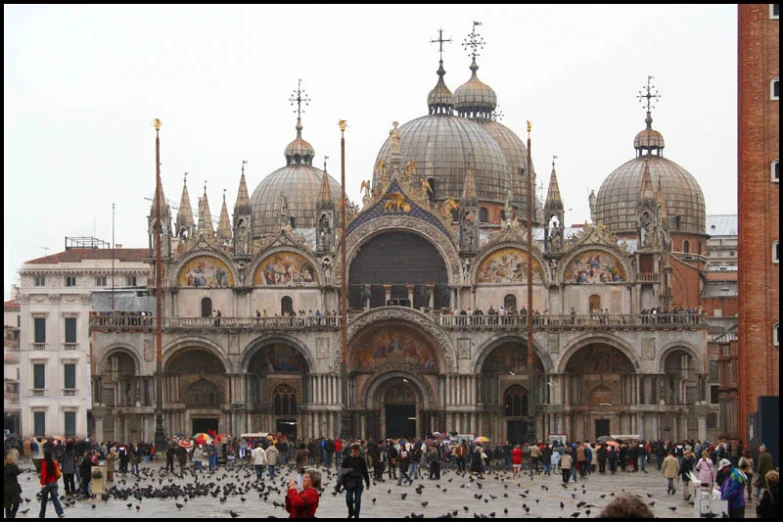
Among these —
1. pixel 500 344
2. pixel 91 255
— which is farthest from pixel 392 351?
pixel 91 255

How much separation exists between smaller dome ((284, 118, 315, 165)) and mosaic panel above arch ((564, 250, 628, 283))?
2637cm

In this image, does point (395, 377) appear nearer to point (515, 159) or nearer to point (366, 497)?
point (515, 159)

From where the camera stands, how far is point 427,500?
46.8m

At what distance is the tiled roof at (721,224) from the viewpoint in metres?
127

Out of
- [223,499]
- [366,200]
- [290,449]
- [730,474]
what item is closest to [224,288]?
[366,200]

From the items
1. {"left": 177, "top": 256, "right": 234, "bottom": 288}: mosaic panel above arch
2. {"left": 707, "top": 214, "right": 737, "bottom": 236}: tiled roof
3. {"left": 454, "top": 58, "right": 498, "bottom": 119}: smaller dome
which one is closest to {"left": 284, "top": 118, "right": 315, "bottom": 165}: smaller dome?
{"left": 454, "top": 58, "right": 498, "bottom": 119}: smaller dome

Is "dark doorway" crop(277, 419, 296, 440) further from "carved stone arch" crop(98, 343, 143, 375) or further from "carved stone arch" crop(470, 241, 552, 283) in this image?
"carved stone arch" crop(470, 241, 552, 283)

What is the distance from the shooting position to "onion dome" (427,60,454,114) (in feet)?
320

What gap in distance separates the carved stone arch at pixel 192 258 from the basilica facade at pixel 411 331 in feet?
0.29

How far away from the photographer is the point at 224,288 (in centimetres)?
8731

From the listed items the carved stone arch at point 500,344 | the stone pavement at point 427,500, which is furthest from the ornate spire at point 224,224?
the stone pavement at point 427,500

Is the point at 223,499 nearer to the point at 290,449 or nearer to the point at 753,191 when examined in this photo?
the point at 753,191

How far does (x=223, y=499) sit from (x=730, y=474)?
13.6m

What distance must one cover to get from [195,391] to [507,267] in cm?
1591
